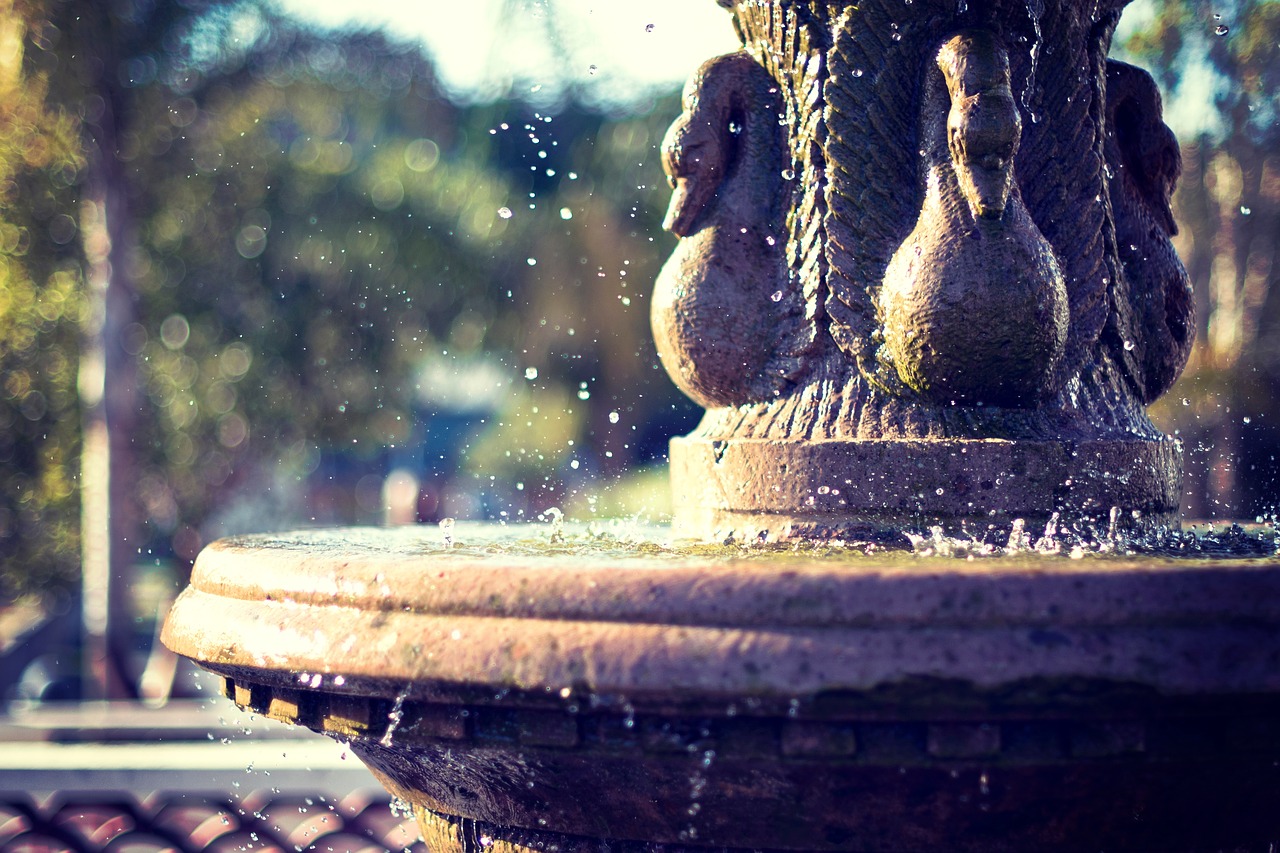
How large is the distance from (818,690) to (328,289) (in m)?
16.9

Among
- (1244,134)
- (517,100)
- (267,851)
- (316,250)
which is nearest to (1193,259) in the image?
(1244,134)

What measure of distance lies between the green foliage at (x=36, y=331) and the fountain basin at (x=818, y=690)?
10898mm

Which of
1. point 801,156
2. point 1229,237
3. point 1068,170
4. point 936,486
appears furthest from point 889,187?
point 1229,237

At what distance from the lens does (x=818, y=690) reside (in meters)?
1.58

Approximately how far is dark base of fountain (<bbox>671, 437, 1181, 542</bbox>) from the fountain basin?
0.43m

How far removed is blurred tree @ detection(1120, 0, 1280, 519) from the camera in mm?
9219

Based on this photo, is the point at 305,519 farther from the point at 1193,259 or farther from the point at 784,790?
the point at 784,790

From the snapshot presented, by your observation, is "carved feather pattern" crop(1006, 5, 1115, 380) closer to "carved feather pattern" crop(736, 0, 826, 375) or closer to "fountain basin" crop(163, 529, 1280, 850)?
"carved feather pattern" crop(736, 0, 826, 375)

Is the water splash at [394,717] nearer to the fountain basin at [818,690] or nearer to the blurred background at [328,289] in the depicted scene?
the fountain basin at [818,690]

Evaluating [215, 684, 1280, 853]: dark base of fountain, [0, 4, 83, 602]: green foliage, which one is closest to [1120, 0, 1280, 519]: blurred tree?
[215, 684, 1280, 853]: dark base of fountain

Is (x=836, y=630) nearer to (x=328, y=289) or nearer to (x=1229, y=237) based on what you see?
(x=1229, y=237)

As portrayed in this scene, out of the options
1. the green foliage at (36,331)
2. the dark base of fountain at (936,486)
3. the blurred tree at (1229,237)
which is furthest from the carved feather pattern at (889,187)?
the green foliage at (36,331)

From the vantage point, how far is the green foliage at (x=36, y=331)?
37.5 feet

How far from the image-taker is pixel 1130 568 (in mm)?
1671
